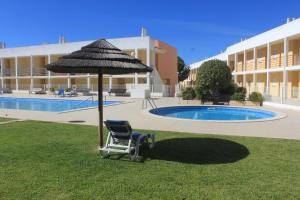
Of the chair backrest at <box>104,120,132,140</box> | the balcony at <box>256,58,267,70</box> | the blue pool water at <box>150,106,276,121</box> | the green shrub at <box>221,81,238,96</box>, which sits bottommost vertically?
the blue pool water at <box>150,106,276,121</box>

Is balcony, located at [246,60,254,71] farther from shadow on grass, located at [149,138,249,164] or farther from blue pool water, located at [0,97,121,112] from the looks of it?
shadow on grass, located at [149,138,249,164]

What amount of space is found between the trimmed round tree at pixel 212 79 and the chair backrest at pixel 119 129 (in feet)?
47.3

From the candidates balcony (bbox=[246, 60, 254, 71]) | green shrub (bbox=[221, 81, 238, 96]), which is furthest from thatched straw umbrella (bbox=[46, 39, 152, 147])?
balcony (bbox=[246, 60, 254, 71])

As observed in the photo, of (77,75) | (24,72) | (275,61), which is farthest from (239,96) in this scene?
(24,72)

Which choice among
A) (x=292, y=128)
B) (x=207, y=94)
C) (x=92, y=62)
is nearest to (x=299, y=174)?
(x=92, y=62)

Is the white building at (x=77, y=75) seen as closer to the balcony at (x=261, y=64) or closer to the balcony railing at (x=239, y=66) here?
the balcony railing at (x=239, y=66)

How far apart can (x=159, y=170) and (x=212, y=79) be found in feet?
49.9

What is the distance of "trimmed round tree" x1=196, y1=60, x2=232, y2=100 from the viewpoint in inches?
758

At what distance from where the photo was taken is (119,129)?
19.3 feet

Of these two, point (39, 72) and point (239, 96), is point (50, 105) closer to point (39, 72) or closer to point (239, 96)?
point (239, 96)

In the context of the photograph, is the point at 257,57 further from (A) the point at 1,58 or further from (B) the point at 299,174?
(A) the point at 1,58

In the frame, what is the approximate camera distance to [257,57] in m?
31.9

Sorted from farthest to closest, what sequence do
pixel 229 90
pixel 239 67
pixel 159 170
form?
pixel 239 67
pixel 229 90
pixel 159 170

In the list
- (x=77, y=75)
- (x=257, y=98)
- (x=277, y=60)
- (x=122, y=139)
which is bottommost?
(x=122, y=139)
